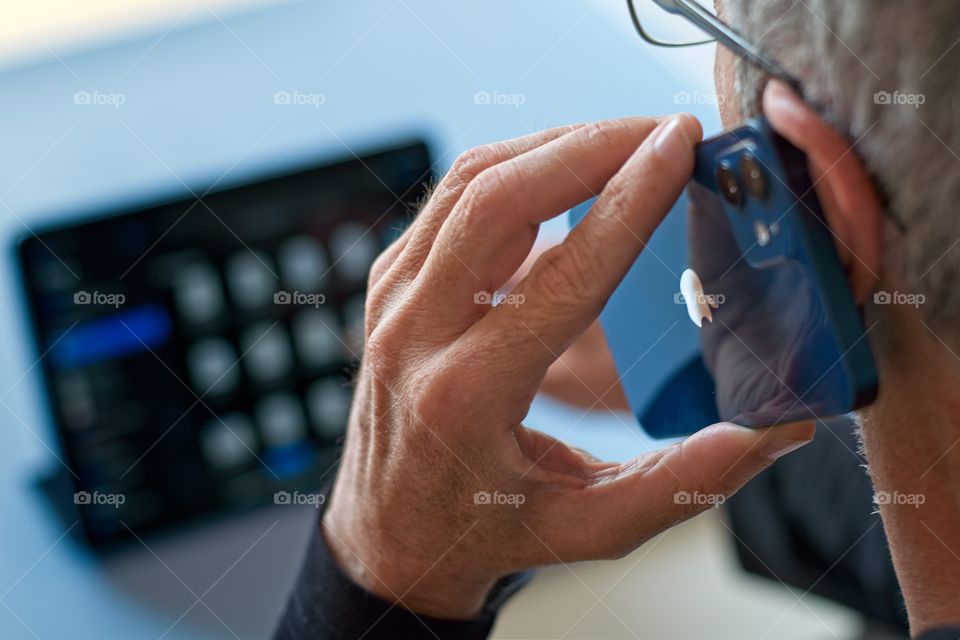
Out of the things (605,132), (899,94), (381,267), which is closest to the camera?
(899,94)

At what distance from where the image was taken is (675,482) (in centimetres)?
50

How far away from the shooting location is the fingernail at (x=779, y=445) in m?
0.48

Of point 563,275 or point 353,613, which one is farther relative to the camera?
point 353,613

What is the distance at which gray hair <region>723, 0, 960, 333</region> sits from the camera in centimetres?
35

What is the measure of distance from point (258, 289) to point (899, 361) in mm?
696

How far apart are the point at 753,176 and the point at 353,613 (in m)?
0.38

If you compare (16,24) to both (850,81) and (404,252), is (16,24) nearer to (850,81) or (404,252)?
(404,252)

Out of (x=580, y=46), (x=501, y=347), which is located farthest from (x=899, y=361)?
(x=580, y=46)

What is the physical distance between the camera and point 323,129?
3.40ft

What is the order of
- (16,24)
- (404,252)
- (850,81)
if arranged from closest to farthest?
(850,81) → (404,252) → (16,24)

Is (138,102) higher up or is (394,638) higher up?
(138,102)

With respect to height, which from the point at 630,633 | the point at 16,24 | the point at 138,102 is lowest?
the point at 630,633

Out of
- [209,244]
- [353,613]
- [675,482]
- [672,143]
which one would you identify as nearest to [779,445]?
[675,482]

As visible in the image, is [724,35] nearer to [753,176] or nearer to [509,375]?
[753,176]
